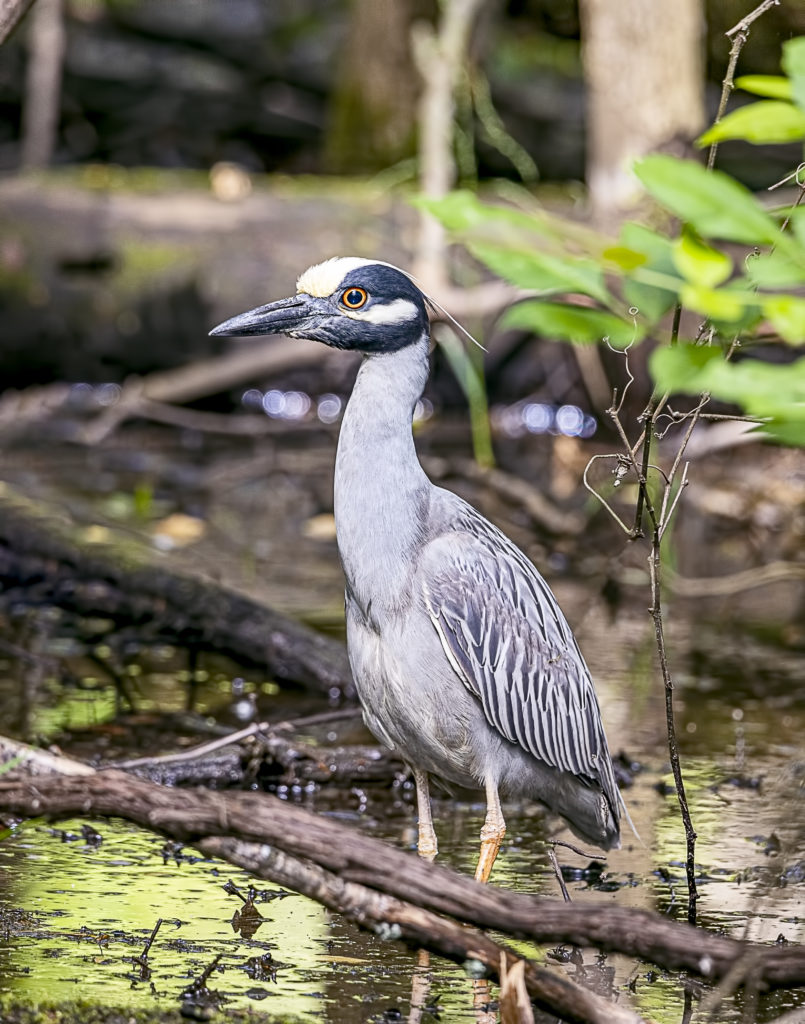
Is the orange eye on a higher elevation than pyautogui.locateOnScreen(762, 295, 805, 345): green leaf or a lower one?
higher

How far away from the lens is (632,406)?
9.82 meters

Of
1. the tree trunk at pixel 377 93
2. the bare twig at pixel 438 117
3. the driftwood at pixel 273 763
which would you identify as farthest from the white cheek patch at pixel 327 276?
the tree trunk at pixel 377 93

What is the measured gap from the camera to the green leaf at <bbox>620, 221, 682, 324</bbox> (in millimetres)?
2112

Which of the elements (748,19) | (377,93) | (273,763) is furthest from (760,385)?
(377,93)

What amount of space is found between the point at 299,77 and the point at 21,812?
51.5 feet

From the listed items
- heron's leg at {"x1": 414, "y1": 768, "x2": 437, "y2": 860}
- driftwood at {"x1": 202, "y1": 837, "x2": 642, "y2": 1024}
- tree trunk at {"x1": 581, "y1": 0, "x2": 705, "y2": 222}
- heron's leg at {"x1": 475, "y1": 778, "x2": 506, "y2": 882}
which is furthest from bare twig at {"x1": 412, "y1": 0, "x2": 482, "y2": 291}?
driftwood at {"x1": 202, "y1": 837, "x2": 642, "y2": 1024}

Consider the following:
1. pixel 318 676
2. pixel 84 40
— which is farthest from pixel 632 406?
pixel 84 40

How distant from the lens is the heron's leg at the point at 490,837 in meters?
3.89

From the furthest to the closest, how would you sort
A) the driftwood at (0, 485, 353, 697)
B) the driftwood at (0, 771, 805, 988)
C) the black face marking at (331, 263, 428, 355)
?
1. the driftwood at (0, 485, 353, 697)
2. the black face marking at (331, 263, 428, 355)
3. the driftwood at (0, 771, 805, 988)

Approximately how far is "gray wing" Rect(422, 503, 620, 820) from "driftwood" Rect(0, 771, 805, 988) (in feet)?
4.01

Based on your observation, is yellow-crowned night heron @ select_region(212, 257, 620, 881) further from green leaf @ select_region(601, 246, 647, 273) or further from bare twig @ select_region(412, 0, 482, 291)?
bare twig @ select_region(412, 0, 482, 291)

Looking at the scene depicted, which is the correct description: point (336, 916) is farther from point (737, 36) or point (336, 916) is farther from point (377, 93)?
point (377, 93)

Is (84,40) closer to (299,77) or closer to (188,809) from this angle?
(299,77)

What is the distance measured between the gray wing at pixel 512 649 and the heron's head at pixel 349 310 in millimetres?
578
